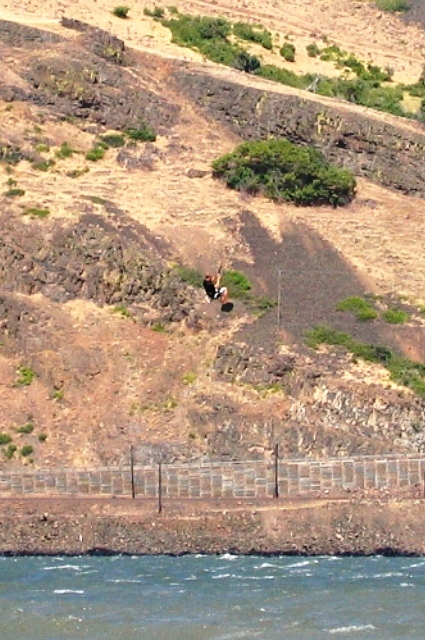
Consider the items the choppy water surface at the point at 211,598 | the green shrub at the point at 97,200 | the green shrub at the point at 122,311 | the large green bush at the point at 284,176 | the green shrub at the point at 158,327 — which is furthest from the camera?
the large green bush at the point at 284,176

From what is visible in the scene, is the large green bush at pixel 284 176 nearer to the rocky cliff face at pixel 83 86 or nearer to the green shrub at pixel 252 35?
the rocky cliff face at pixel 83 86

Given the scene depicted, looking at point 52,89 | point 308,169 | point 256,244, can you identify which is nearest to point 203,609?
point 256,244

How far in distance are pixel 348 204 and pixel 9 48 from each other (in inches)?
587

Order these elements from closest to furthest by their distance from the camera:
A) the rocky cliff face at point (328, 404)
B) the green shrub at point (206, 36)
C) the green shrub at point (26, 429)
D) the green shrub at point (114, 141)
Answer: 1. the rocky cliff face at point (328, 404)
2. the green shrub at point (26, 429)
3. the green shrub at point (114, 141)
4. the green shrub at point (206, 36)

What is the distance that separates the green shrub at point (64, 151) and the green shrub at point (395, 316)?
45.7 feet

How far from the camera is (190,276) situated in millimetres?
65562

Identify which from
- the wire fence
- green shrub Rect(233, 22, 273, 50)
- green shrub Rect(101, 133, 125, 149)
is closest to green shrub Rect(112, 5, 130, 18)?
green shrub Rect(233, 22, 273, 50)

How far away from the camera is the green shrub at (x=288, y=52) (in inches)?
3411

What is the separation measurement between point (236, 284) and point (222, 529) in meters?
13.7

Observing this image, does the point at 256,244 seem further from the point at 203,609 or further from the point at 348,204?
the point at 203,609

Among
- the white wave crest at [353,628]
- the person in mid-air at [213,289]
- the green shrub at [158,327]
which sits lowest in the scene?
the white wave crest at [353,628]

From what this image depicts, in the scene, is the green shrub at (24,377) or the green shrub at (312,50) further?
the green shrub at (312,50)

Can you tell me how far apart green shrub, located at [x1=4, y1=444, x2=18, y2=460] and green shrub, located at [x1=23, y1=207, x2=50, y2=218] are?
11.4 metres

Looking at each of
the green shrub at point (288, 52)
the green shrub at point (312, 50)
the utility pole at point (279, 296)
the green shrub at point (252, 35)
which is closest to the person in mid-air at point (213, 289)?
the utility pole at point (279, 296)
